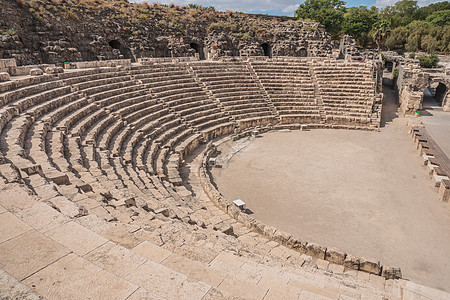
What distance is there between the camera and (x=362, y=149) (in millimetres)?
16422

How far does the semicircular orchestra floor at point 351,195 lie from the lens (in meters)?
8.63

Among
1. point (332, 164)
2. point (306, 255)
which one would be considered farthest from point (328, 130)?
point (306, 255)

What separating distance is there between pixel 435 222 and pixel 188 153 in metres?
10.8

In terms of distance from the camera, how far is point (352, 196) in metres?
11.5

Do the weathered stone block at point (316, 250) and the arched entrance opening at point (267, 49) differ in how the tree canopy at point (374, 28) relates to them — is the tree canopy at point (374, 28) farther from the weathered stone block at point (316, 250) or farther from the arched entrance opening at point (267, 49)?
the weathered stone block at point (316, 250)

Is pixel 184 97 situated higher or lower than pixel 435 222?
higher

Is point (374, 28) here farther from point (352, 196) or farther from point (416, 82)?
point (352, 196)

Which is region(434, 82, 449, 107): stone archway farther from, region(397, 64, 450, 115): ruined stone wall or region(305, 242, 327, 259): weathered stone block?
region(305, 242, 327, 259): weathered stone block

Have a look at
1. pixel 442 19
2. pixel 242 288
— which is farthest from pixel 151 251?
pixel 442 19

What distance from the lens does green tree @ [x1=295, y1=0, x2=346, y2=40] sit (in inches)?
1751

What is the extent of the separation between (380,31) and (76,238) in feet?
188

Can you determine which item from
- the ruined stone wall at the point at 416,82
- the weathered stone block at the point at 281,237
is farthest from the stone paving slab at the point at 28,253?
the ruined stone wall at the point at 416,82

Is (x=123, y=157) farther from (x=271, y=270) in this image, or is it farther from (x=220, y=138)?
(x=271, y=270)

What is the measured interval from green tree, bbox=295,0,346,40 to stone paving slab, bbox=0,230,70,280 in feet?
160
